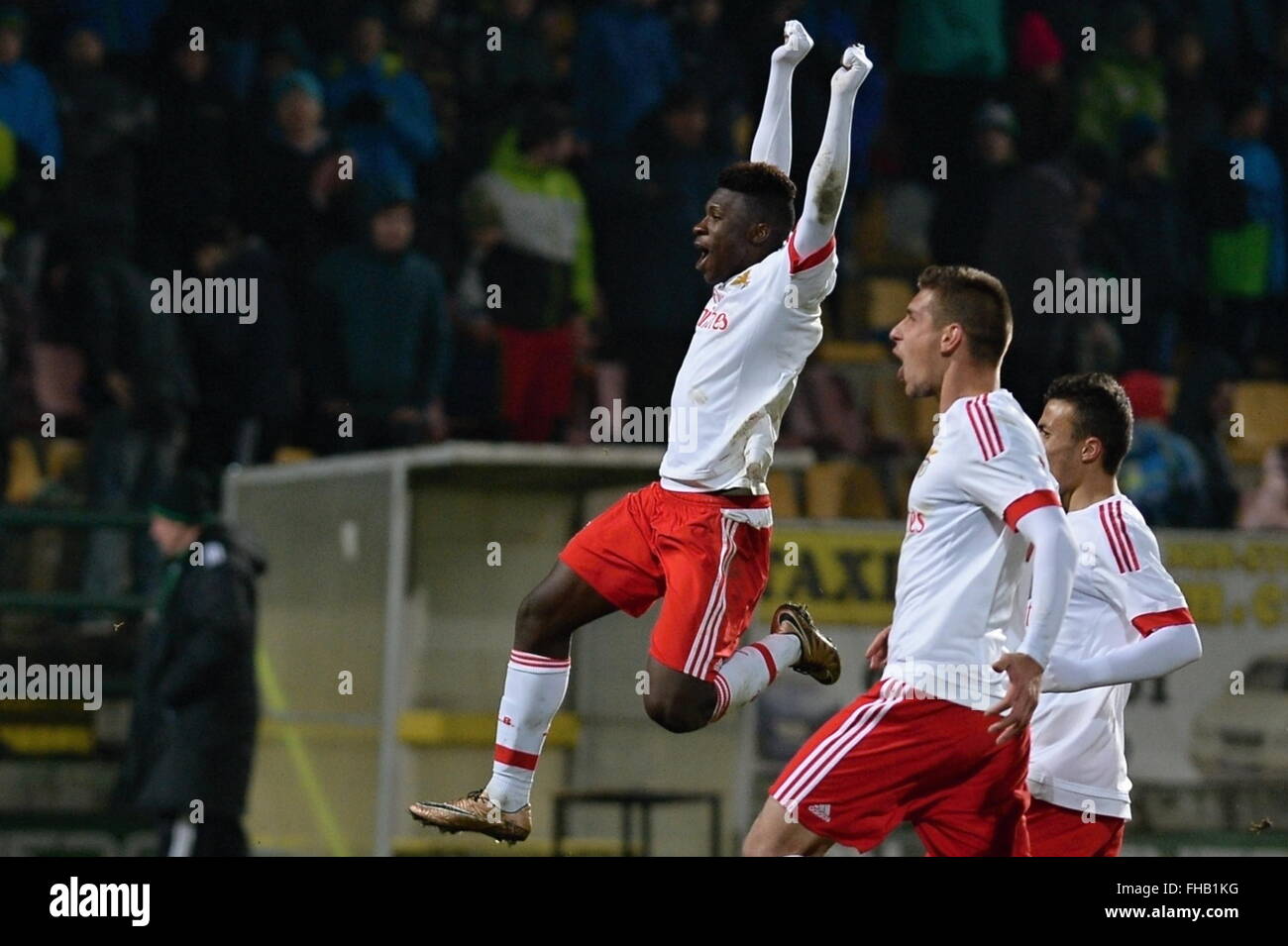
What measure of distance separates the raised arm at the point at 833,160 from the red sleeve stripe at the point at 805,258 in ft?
0.09

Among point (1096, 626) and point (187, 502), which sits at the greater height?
point (187, 502)

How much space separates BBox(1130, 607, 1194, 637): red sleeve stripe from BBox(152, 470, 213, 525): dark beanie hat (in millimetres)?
4696

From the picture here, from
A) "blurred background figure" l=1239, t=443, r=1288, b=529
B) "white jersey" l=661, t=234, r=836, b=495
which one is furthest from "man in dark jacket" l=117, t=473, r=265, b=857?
"blurred background figure" l=1239, t=443, r=1288, b=529

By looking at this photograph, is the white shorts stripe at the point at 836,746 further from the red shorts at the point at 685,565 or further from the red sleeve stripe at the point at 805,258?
the red sleeve stripe at the point at 805,258

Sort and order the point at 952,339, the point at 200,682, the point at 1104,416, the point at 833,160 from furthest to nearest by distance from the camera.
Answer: the point at 200,682
the point at 1104,416
the point at 833,160
the point at 952,339

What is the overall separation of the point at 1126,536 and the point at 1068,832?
78 cm

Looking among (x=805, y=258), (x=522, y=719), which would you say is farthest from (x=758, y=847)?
(x=805, y=258)

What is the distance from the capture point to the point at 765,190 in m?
6.16

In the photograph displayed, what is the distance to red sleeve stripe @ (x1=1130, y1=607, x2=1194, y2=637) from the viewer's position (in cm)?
543

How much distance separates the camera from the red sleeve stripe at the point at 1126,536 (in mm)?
5520

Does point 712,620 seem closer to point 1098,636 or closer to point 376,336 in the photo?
point 1098,636

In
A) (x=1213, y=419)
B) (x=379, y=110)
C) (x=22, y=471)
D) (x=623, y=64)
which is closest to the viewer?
(x=22, y=471)

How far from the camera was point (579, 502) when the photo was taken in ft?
33.0

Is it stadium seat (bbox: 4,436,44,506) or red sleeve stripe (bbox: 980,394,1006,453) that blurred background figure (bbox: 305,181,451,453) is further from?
red sleeve stripe (bbox: 980,394,1006,453)
